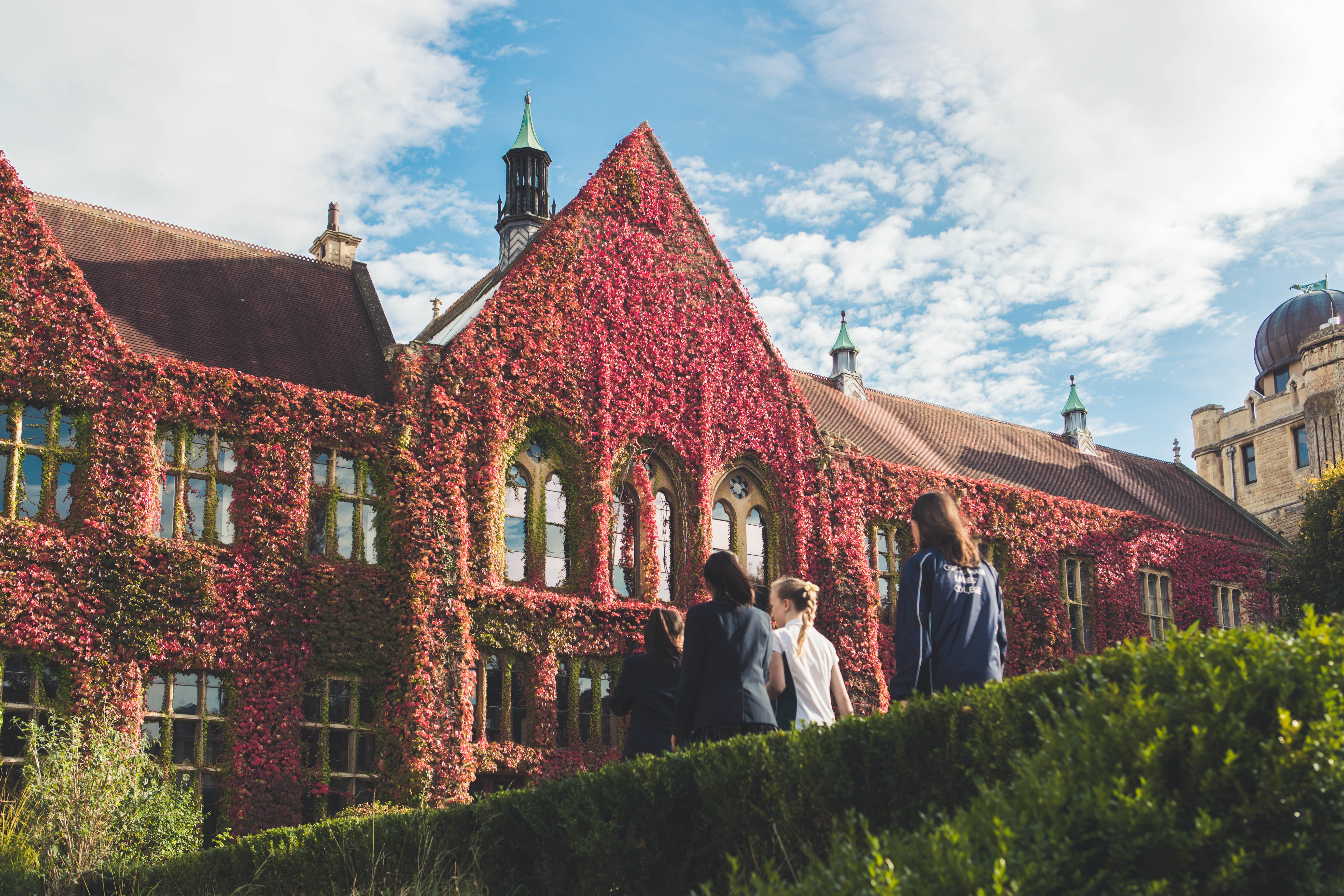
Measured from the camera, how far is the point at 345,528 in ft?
66.7

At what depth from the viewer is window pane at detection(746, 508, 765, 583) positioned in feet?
81.1

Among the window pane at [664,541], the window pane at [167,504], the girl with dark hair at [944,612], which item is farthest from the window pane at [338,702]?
the girl with dark hair at [944,612]

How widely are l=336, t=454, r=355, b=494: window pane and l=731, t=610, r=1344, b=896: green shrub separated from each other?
55.2ft

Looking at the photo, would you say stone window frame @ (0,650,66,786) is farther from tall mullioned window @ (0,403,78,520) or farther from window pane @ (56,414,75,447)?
window pane @ (56,414,75,447)

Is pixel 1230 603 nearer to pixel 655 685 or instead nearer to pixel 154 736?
pixel 154 736

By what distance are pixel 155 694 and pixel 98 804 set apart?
11.7 ft

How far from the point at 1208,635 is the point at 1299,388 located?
52.3m

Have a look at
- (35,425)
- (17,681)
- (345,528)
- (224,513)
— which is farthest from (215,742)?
(35,425)

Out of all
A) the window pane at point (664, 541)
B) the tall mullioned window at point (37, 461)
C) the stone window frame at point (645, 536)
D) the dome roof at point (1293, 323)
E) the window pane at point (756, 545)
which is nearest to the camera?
the tall mullioned window at point (37, 461)

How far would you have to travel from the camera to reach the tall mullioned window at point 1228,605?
115 feet

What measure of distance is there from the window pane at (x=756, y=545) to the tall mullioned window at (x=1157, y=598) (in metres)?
14.0

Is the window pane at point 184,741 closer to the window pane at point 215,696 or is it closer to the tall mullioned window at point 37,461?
the window pane at point 215,696

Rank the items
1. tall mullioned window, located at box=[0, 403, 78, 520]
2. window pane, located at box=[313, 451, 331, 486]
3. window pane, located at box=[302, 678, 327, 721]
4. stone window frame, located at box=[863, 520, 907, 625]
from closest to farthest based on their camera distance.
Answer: tall mullioned window, located at box=[0, 403, 78, 520] → window pane, located at box=[302, 678, 327, 721] → window pane, located at box=[313, 451, 331, 486] → stone window frame, located at box=[863, 520, 907, 625]

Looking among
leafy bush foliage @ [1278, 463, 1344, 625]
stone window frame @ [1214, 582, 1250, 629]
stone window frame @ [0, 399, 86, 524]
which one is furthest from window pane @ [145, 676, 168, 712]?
stone window frame @ [1214, 582, 1250, 629]
